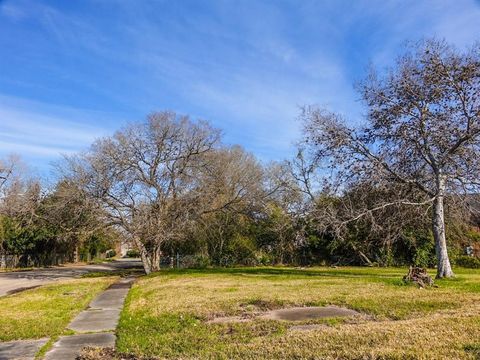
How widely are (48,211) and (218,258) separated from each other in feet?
43.9

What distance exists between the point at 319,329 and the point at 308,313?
70.9 inches

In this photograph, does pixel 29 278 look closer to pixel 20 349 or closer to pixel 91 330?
pixel 91 330

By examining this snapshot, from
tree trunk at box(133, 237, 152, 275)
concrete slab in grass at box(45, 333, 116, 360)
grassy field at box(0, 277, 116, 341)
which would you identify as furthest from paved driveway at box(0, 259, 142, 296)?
concrete slab in grass at box(45, 333, 116, 360)

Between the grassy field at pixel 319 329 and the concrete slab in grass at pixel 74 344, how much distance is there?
24 cm

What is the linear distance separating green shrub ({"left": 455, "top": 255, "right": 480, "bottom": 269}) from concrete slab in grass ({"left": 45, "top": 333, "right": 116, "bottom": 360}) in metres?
25.1

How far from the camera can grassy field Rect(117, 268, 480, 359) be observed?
5488 mm

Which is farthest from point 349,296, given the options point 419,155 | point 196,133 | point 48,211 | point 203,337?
point 48,211

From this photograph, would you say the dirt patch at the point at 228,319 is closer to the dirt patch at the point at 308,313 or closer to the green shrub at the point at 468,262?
the dirt patch at the point at 308,313

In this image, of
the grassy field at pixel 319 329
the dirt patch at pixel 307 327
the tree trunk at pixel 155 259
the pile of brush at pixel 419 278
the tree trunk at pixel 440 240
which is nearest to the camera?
the grassy field at pixel 319 329

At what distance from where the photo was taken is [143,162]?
26625 mm

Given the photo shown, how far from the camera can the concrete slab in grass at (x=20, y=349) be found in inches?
252

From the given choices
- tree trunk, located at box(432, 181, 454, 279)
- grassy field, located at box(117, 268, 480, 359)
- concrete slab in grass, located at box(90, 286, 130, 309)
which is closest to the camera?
grassy field, located at box(117, 268, 480, 359)

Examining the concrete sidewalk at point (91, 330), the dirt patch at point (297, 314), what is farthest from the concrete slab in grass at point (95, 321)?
the dirt patch at point (297, 314)

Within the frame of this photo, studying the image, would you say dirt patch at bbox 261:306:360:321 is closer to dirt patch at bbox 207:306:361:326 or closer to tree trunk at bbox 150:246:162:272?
dirt patch at bbox 207:306:361:326
